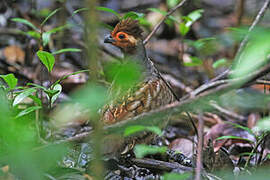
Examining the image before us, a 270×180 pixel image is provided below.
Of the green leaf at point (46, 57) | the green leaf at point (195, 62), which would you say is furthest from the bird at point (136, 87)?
the green leaf at point (195, 62)

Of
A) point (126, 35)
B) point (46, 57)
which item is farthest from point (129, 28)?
point (46, 57)

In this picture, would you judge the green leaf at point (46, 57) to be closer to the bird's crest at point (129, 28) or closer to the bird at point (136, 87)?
the bird at point (136, 87)

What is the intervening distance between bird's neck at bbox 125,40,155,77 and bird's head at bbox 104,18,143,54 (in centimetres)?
3

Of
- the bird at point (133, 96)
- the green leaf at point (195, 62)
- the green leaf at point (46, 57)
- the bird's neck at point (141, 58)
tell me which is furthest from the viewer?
the green leaf at point (195, 62)

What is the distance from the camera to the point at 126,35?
3447 millimetres

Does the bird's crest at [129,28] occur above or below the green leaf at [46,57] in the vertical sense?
above

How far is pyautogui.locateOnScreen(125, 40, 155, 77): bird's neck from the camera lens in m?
3.41

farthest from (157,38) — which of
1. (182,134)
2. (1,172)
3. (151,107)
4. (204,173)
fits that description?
(1,172)

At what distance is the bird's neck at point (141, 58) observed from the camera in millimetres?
3414

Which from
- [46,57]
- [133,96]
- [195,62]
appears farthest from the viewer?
[195,62]

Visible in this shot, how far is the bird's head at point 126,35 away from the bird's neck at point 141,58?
3cm

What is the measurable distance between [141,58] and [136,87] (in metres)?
0.41

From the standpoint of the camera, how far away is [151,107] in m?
3.13

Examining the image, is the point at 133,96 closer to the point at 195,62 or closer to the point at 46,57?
the point at 46,57
